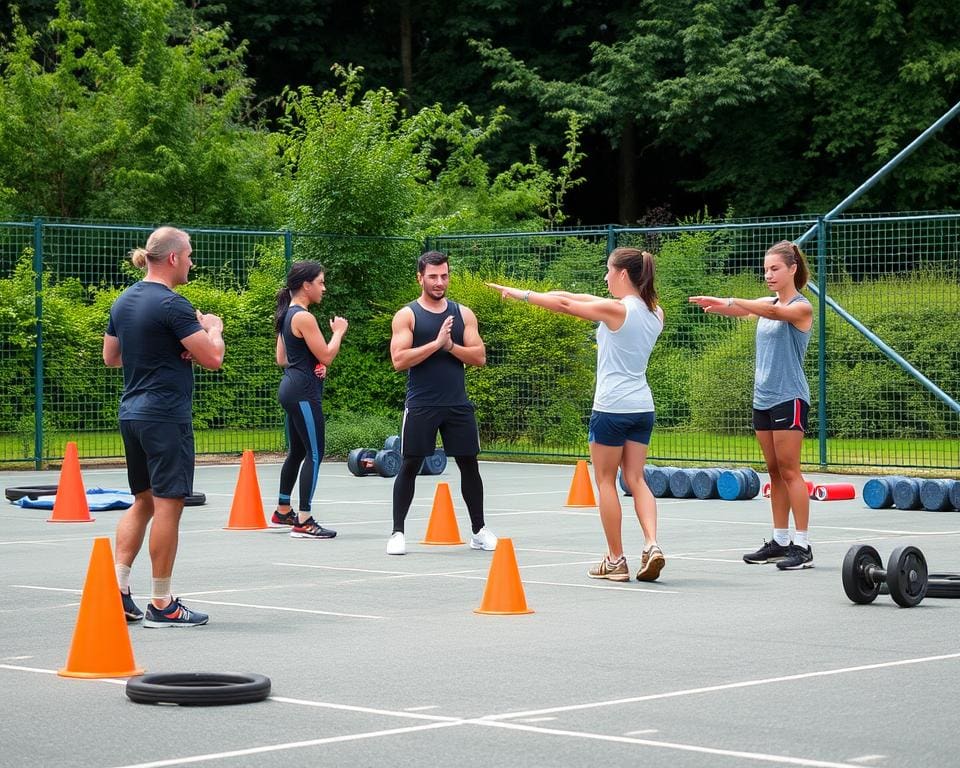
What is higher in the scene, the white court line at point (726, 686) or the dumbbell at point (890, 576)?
the dumbbell at point (890, 576)

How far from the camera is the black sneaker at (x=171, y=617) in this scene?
850cm

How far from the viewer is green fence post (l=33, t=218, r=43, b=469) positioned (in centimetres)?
1948

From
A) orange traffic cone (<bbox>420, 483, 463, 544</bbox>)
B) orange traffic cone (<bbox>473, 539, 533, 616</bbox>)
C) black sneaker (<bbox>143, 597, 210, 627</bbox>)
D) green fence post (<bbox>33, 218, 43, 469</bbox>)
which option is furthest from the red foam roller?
green fence post (<bbox>33, 218, 43, 469</bbox>)

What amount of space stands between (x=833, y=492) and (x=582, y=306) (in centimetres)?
680

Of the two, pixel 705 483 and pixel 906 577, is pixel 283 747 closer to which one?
pixel 906 577

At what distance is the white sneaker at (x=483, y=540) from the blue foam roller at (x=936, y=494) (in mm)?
4733

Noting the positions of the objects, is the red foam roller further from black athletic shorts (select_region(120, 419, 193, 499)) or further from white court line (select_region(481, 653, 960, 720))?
black athletic shorts (select_region(120, 419, 193, 499))

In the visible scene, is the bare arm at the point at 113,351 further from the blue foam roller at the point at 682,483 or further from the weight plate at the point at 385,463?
the weight plate at the point at 385,463

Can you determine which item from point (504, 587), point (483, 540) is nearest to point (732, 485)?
point (483, 540)

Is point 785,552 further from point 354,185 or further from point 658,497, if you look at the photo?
point 354,185

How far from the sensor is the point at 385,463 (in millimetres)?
19016

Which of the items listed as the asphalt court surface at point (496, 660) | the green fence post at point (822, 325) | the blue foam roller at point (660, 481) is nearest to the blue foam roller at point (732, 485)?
the blue foam roller at point (660, 481)

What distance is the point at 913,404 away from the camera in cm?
1856

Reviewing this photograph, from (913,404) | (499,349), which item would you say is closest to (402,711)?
(913,404)
